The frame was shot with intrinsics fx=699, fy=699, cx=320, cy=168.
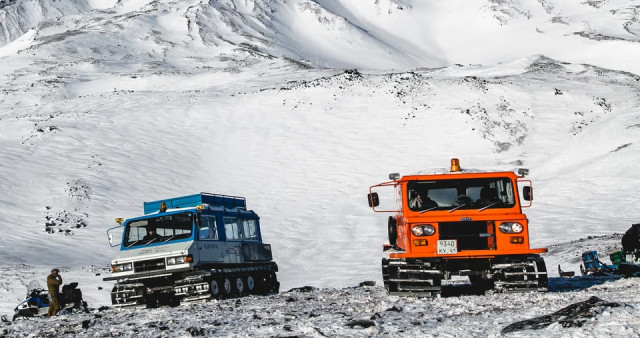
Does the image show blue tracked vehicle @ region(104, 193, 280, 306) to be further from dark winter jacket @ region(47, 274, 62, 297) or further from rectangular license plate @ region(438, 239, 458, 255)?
rectangular license plate @ region(438, 239, 458, 255)

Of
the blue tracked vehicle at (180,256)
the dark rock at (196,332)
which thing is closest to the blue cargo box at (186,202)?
the blue tracked vehicle at (180,256)

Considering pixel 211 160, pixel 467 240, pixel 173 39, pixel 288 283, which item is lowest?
pixel 288 283

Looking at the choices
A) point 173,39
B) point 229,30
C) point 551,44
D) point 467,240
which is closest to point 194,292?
point 467,240

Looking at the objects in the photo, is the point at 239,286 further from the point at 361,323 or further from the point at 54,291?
the point at 361,323

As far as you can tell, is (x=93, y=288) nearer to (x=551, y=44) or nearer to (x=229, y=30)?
(x=229, y=30)

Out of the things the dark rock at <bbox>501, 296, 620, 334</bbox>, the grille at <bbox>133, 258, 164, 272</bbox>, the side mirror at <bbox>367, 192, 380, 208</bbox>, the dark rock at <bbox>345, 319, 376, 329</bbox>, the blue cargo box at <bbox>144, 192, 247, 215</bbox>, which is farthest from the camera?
the blue cargo box at <bbox>144, 192, 247, 215</bbox>

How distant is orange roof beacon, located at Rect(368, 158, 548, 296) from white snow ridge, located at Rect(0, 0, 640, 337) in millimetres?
674

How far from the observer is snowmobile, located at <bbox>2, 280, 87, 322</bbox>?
18.2 m

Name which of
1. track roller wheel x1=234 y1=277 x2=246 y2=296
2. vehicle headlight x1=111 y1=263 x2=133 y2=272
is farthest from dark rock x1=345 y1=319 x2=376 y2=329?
track roller wheel x1=234 y1=277 x2=246 y2=296

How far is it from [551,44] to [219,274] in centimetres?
15661

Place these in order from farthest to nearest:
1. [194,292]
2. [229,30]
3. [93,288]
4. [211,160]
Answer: [229,30], [211,160], [93,288], [194,292]

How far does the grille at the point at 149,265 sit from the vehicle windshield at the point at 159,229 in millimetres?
740

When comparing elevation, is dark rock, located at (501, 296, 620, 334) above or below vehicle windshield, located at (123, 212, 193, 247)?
below

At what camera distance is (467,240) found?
14.2 meters
